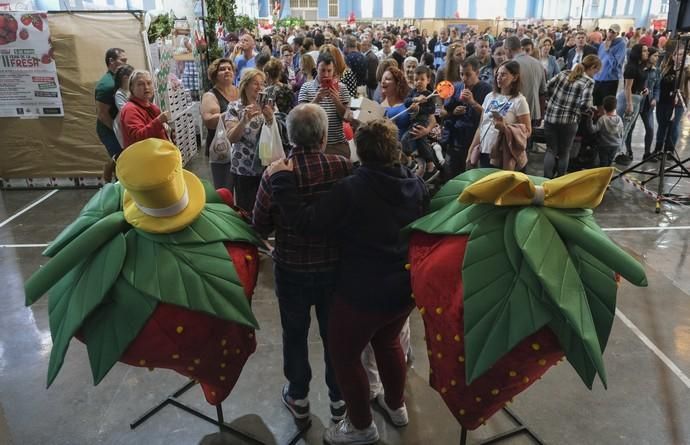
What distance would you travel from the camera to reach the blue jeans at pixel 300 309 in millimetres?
2232

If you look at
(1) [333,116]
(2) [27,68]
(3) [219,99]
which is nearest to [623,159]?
(1) [333,116]

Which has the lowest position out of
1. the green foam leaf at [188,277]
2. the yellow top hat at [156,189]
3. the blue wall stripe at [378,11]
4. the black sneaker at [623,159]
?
the black sneaker at [623,159]

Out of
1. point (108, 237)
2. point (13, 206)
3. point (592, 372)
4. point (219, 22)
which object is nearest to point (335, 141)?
point (108, 237)

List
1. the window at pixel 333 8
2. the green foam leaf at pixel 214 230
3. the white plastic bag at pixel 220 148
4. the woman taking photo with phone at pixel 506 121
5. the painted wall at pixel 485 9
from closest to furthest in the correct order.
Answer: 1. the green foam leaf at pixel 214 230
2. the white plastic bag at pixel 220 148
3. the woman taking photo with phone at pixel 506 121
4. the painted wall at pixel 485 9
5. the window at pixel 333 8

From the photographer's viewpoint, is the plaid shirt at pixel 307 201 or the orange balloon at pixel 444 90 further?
the orange balloon at pixel 444 90

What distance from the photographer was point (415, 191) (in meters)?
2.05

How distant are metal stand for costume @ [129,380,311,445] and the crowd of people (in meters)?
0.09

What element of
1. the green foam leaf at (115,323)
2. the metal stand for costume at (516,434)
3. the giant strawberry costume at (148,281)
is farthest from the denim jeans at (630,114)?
the green foam leaf at (115,323)

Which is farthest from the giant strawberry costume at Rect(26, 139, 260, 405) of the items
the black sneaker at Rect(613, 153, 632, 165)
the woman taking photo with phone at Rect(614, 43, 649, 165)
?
the woman taking photo with phone at Rect(614, 43, 649, 165)

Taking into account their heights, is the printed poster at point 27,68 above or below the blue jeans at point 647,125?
above

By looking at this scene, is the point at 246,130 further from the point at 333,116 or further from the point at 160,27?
the point at 160,27

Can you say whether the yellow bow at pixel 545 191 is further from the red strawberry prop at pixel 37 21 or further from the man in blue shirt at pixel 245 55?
the man in blue shirt at pixel 245 55

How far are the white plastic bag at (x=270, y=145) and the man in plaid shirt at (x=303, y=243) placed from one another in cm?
112

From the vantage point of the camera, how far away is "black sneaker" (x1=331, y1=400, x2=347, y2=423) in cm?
259
